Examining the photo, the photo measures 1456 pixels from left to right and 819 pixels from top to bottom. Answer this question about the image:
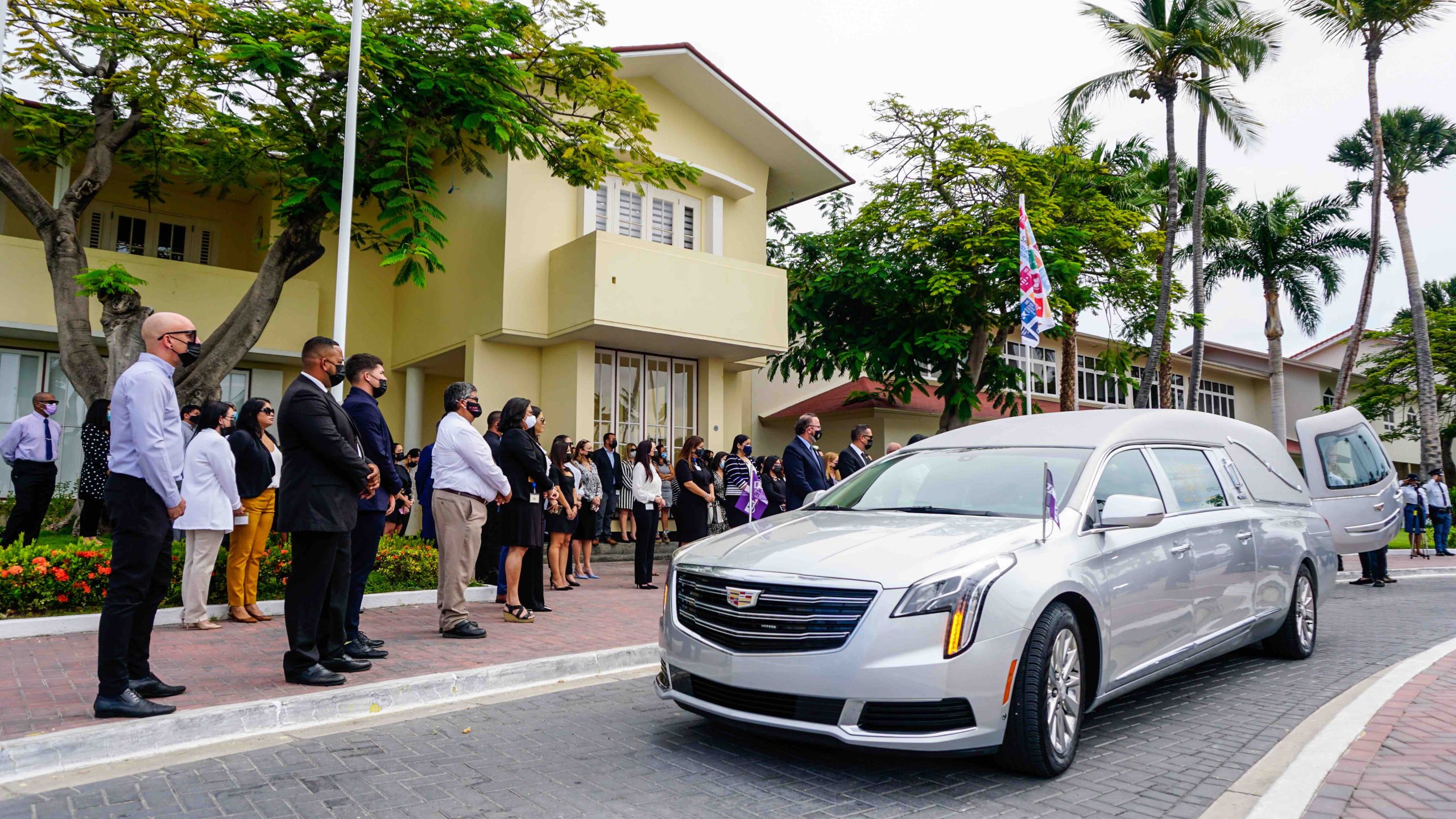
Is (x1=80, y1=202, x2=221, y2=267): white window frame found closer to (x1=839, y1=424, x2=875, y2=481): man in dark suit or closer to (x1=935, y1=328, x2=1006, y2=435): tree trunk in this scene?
(x1=839, y1=424, x2=875, y2=481): man in dark suit

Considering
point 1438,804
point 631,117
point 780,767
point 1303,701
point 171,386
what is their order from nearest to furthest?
point 1438,804, point 780,767, point 171,386, point 1303,701, point 631,117

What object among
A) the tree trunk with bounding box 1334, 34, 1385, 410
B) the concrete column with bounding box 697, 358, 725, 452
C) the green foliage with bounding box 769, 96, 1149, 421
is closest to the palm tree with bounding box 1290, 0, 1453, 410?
the tree trunk with bounding box 1334, 34, 1385, 410

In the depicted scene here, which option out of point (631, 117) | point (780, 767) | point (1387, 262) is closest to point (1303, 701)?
point (780, 767)

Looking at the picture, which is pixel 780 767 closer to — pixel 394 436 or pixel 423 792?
pixel 423 792

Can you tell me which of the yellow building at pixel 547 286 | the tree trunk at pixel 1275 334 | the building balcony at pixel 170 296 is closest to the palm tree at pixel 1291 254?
the tree trunk at pixel 1275 334

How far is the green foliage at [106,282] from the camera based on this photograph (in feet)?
41.1

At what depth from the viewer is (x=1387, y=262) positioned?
32.6 m

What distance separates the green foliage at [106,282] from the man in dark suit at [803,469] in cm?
932

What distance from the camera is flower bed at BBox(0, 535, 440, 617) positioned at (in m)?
7.70

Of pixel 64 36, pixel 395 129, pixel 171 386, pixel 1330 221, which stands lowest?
pixel 171 386

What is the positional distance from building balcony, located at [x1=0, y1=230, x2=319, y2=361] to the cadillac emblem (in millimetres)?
13405

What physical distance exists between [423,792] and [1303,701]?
5348mm

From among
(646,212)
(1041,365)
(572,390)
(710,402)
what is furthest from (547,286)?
(1041,365)

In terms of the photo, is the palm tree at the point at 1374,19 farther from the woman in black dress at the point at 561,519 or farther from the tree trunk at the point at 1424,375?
the woman in black dress at the point at 561,519
